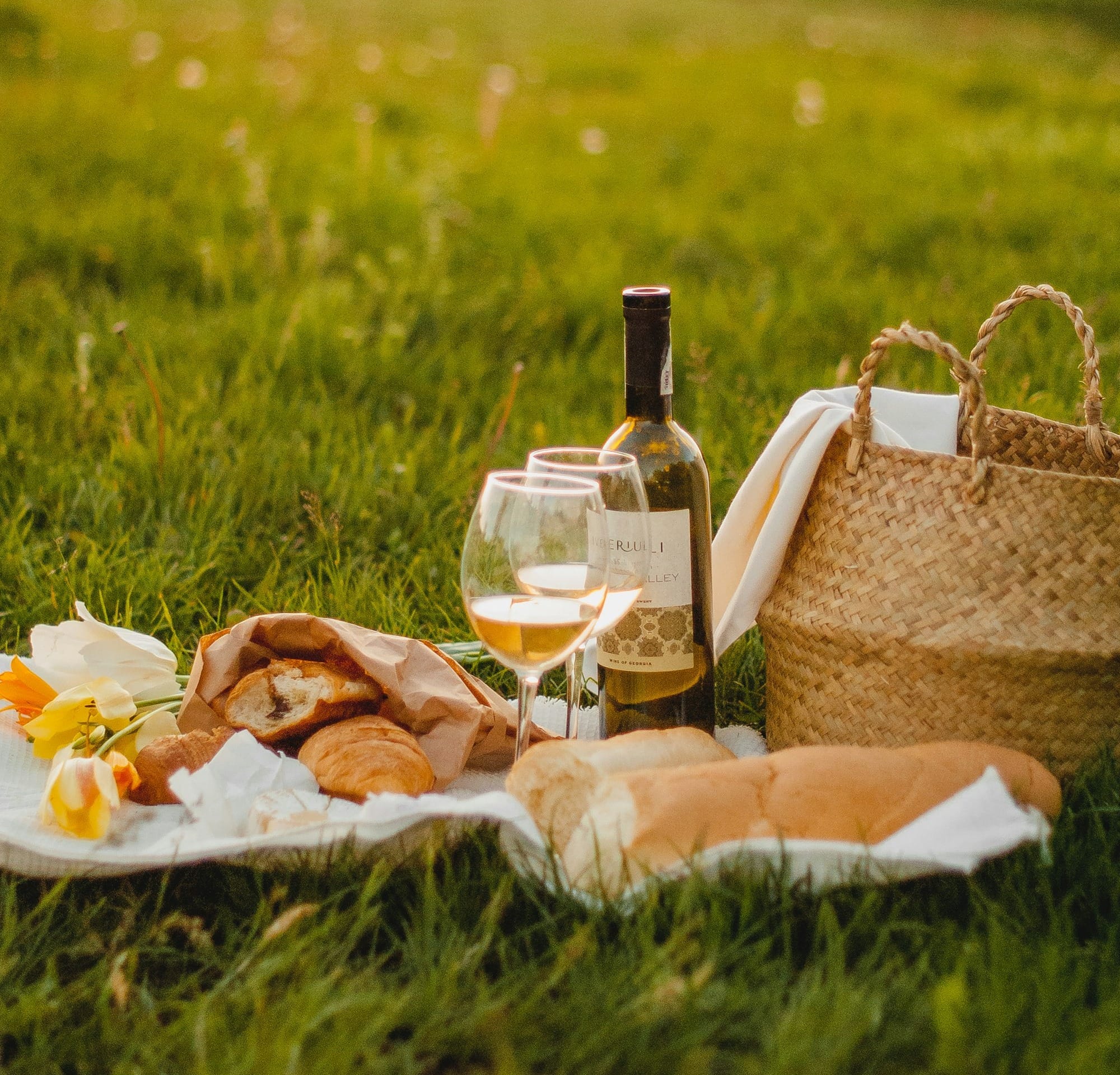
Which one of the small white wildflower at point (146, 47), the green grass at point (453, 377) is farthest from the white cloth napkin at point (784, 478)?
the small white wildflower at point (146, 47)

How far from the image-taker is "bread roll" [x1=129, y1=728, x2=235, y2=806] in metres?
2.01

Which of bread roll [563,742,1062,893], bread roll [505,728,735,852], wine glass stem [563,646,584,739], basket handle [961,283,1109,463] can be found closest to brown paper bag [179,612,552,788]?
wine glass stem [563,646,584,739]

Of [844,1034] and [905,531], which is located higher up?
[905,531]

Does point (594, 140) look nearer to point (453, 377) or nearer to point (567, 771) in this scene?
point (453, 377)

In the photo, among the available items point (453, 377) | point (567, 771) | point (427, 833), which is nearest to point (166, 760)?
point (427, 833)

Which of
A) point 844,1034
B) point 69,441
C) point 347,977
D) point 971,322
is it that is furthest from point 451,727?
point 971,322

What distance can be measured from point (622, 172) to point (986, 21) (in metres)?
10.6

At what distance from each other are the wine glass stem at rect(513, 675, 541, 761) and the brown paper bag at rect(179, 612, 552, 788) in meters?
0.13

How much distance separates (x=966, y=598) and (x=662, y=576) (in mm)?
494

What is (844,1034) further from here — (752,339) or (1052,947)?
(752,339)

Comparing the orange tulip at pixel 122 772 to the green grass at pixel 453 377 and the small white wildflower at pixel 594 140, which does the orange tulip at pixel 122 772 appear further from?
the small white wildflower at pixel 594 140

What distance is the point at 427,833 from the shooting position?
180 centimetres

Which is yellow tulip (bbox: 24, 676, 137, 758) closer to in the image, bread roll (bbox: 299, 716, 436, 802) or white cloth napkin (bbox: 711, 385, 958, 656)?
bread roll (bbox: 299, 716, 436, 802)

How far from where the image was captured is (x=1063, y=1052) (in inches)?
54.7
